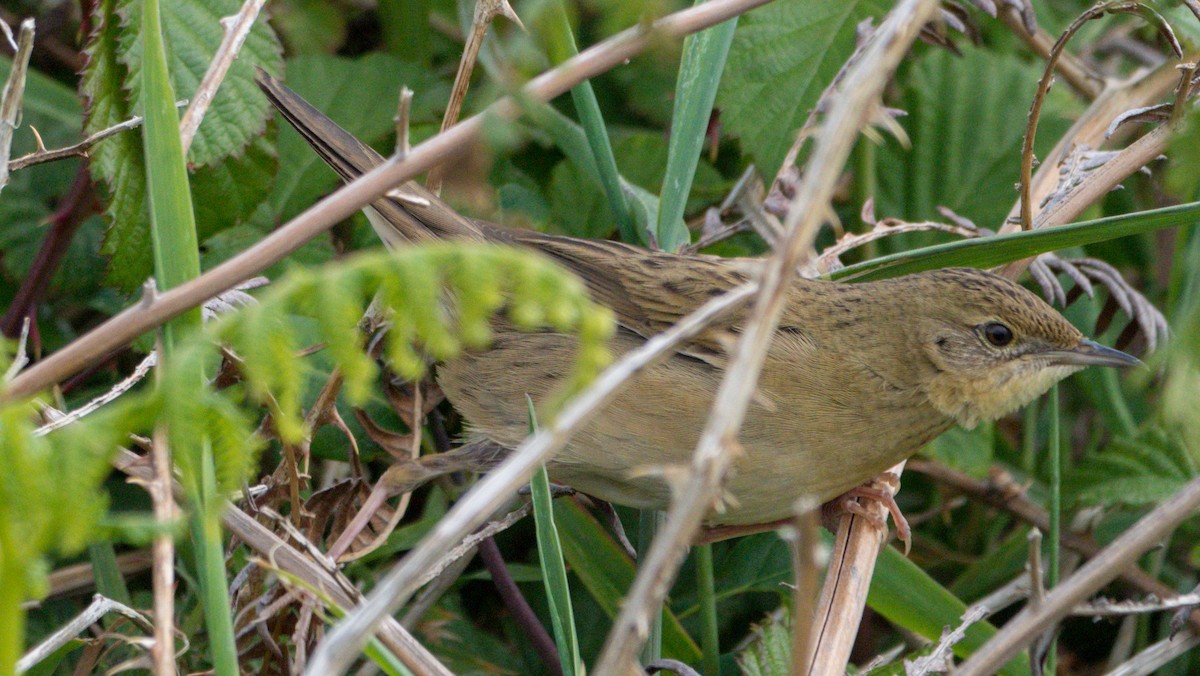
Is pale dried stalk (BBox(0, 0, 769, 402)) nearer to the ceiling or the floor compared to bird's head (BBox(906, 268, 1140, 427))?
nearer to the floor

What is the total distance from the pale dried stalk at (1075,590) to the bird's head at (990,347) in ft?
3.47

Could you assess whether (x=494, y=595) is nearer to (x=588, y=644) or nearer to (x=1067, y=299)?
(x=588, y=644)

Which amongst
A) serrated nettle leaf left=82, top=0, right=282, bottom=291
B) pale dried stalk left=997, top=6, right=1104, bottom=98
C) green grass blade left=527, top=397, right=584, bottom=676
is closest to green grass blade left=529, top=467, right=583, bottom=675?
green grass blade left=527, top=397, right=584, bottom=676

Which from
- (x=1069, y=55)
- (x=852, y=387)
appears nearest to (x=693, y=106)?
(x=852, y=387)

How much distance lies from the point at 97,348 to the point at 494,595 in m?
2.11

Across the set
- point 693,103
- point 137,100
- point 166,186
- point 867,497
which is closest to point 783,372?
point 867,497

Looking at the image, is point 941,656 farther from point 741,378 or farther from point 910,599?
point 741,378

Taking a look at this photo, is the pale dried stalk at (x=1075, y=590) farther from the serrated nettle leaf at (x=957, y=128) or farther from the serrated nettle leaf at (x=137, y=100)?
the serrated nettle leaf at (x=957, y=128)

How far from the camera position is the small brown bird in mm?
2559

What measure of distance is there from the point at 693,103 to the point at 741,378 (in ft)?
4.50

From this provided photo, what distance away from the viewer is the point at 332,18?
360cm

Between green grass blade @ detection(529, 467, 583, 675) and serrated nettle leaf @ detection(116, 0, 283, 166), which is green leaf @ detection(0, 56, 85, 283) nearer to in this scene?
serrated nettle leaf @ detection(116, 0, 283, 166)

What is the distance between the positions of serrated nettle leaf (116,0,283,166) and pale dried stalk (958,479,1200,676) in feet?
6.39

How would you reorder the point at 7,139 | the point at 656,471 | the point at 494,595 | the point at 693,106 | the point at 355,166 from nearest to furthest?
the point at 656,471
the point at 7,139
the point at 693,106
the point at 355,166
the point at 494,595
